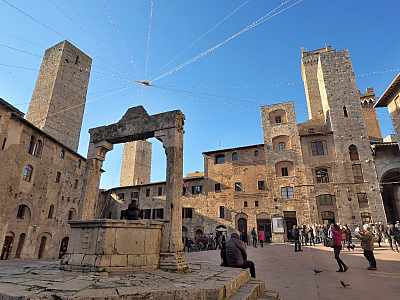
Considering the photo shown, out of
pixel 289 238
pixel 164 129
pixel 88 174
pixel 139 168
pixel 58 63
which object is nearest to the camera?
pixel 164 129

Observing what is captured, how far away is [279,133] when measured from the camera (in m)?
28.4

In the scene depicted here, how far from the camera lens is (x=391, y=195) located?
91.1 feet

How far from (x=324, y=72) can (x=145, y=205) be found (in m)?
27.5

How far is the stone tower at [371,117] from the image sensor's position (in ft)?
99.6

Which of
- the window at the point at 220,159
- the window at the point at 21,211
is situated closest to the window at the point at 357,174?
the window at the point at 220,159

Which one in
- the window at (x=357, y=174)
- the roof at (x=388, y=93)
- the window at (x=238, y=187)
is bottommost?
the window at (x=238, y=187)

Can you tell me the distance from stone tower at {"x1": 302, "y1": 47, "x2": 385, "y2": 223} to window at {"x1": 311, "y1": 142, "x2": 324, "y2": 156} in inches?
52.8

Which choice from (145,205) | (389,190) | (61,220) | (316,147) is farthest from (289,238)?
(61,220)

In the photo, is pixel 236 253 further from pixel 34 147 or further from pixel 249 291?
pixel 34 147

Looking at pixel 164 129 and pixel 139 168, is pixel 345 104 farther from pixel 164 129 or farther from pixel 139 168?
pixel 139 168

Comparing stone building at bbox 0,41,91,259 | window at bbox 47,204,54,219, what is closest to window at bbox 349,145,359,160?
stone building at bbox 0,41,91,259

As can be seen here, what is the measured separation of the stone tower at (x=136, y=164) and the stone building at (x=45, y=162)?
14101 mm

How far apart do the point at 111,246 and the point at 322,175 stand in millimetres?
24989

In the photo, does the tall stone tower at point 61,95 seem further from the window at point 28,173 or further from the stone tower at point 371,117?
the stone tower at point 371,117
